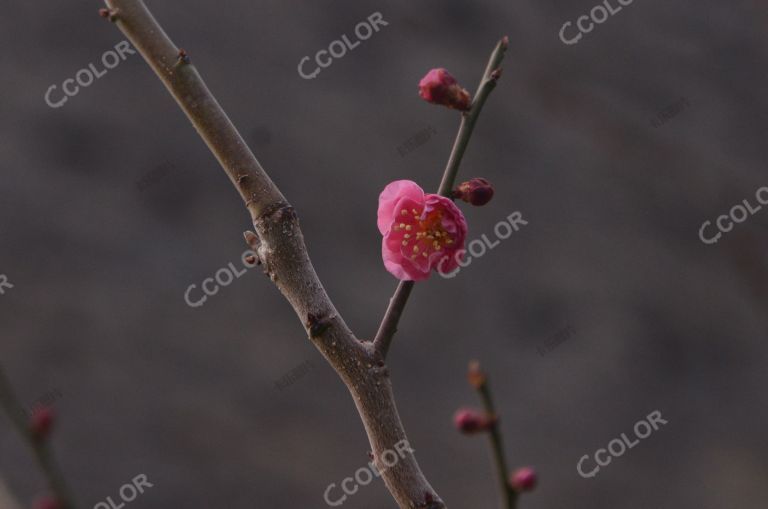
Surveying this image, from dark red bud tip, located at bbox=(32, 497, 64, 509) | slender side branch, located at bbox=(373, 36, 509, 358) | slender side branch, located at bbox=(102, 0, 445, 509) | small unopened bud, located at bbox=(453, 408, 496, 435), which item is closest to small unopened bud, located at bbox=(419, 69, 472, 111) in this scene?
slender side branch, located at bbox=(373, 36, 509, 358)

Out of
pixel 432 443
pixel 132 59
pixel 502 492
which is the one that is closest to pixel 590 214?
pixel 432 443

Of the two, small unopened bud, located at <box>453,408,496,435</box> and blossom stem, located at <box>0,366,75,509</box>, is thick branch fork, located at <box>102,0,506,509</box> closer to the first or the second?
small unopened bud, located at <box>453,408,496,435</box>

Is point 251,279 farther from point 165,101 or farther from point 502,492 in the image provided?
point 502,492

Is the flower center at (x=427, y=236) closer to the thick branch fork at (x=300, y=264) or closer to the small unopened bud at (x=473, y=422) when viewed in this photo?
the thick branch fork at (x=300, y=264)

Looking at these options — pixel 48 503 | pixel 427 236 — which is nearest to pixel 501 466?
pixel 48 503

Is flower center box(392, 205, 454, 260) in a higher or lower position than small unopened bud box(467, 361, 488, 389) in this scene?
higher

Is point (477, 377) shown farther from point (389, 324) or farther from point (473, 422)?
point (389, 324)

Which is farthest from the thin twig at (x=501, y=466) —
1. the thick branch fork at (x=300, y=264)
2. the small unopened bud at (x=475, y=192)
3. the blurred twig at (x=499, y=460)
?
the small unopened bud at (x=475, y=192)
